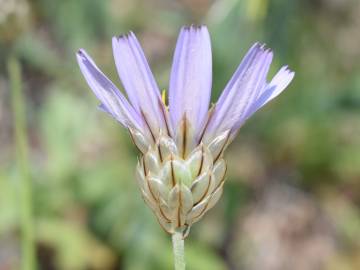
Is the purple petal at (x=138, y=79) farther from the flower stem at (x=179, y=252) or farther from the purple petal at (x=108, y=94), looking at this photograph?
the flower stem at (x=179, y=252)

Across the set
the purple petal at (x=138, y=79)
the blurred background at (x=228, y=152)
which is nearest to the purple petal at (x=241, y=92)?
the purple petal at (x=138, y=79)

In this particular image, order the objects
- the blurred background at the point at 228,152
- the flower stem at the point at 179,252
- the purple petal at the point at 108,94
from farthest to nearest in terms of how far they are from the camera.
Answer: the blurred background at the point at 228,152 < the purple petal at the point at 108,94 < the flower stem at the point at 179,252

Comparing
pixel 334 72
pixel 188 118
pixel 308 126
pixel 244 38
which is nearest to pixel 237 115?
pixel 188 118

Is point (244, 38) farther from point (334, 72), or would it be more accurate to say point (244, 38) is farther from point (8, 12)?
point (8, 12)

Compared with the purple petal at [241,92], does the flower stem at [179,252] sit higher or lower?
lower

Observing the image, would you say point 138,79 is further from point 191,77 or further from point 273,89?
point 273,89

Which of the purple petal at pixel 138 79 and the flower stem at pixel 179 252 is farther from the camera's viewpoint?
the purple petal at pixel 138 79

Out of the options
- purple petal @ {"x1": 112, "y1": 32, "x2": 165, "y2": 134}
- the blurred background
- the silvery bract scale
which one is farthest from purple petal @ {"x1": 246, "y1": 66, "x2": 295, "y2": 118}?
the blurred background

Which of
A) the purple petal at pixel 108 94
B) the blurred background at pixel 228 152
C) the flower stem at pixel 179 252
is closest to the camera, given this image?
the flower stem at pixel 179 252

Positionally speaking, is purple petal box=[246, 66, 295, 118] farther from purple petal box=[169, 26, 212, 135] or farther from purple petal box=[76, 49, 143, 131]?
purple petal box=[76, 49, 143, 131]
